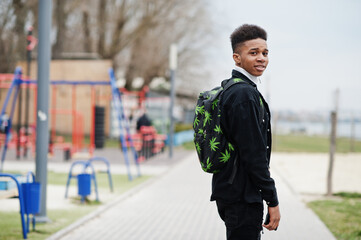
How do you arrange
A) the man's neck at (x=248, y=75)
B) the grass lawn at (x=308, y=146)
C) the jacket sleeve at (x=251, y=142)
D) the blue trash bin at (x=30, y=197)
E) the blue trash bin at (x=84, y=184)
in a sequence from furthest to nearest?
1. the grass lawn at (x=308, y=146)
2. the blue trash bin at (x=84, y=184)
3. the blue trash bin at (x=30, y=197)
4. the man's neck at (x=248, y=75)
5. the jacket sleeve at (x=251, y=142)

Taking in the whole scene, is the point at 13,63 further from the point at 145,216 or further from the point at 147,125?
the point at 145,216

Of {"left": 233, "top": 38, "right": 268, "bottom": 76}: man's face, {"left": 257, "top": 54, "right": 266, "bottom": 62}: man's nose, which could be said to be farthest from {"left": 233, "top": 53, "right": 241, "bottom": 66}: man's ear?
{"left": 257, "top": 54, "right": 266, "bottom": 62}: man's nose

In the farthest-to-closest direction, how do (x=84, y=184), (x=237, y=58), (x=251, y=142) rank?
(x=84, y=184), (x=237, y=58), (x=251, y=142)

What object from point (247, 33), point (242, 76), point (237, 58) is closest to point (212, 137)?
point (242, 76)

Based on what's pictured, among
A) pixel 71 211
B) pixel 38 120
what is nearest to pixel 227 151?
pixel 38 120

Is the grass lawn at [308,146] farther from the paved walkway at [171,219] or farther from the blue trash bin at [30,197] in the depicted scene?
the blue trash bin at [30,197]

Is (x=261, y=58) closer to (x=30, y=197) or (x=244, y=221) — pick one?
(x=244, y=221)

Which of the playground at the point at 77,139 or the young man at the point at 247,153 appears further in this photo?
the playground at the point at 77,139

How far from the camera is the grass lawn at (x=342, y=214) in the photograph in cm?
678

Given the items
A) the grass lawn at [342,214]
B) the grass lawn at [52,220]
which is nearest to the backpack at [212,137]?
the grass lawn at [52,220]

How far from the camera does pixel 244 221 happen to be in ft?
9.55

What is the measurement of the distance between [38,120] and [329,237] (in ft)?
13.4

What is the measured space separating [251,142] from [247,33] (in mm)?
679

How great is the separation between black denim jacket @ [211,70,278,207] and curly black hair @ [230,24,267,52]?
0.26m
